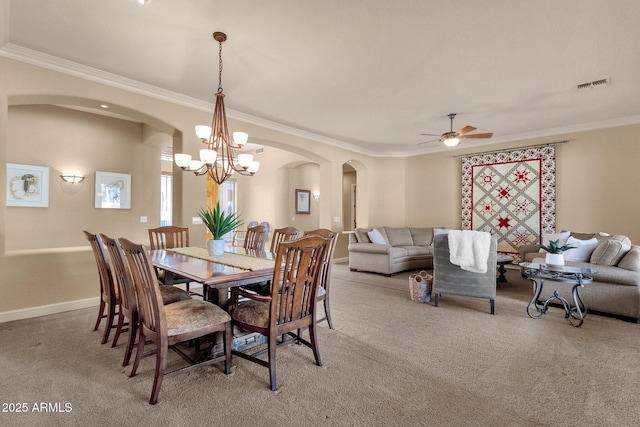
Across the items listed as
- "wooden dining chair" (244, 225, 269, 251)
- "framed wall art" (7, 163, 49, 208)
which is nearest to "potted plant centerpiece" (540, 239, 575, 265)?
"wooden dining chair" (244, 225, 269, 251)

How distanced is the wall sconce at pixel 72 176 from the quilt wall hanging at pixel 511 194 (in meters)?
7.17

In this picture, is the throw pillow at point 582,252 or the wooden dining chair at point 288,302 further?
the throw pillow at point 582,252

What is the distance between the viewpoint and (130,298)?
7.21 ft

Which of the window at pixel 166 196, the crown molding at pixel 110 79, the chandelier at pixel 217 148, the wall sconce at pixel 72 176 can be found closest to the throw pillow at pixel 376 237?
the crown molding at pixel 110 79

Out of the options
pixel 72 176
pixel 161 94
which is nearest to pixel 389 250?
pixel 161 94

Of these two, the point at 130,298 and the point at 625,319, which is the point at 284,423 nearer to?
the point at 130,298

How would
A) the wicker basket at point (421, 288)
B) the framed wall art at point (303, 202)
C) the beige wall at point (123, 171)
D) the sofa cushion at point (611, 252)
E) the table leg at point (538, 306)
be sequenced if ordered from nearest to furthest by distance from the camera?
the beige wall at point (123, 171), the table leg at point (538, 306), the sofa cushion at point (611, 252), the wicker basket at point (421, 288), the framed wall art at point (303, 202)

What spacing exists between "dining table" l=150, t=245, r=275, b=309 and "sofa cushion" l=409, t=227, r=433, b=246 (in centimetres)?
471

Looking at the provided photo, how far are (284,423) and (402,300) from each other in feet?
8.82

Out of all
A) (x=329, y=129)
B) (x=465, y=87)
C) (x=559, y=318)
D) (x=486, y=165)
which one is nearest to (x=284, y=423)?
(x=559, y=318)

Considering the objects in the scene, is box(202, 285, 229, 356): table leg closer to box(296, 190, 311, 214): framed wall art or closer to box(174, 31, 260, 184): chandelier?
box(174, 31, 260, 184): chandelier

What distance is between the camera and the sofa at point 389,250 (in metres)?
5.63

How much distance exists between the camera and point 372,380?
211 centimetres

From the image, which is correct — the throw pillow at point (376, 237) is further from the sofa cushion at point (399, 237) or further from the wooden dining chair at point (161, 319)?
the wooden dining chair at point (161, 319)
